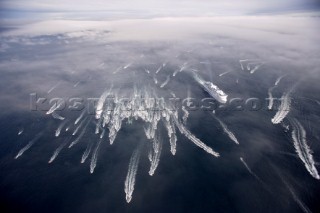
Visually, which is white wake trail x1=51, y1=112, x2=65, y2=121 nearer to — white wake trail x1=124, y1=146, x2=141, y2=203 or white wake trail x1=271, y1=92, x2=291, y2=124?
white wake trail x1=124, y1=146, x2=141, y2=203

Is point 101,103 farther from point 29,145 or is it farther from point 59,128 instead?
point 29,145

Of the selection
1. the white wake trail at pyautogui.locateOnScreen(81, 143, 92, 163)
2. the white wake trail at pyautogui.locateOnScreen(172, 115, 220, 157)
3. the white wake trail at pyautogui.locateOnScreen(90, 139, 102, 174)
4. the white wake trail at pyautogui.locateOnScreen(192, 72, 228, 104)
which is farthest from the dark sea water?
the white wake trail at pyautogui.locateOnScreen(192, 72, 228, 104)

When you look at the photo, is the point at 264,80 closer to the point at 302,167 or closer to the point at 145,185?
the point at 302,167

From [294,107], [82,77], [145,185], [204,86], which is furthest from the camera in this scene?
[82,77]

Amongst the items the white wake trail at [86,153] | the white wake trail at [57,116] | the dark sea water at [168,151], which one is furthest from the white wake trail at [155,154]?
the white wake trail at [57,116]

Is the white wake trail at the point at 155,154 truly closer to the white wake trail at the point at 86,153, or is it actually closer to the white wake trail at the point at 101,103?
the white wake trail at the point at 86,153

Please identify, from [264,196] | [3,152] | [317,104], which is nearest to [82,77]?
[3,152]
